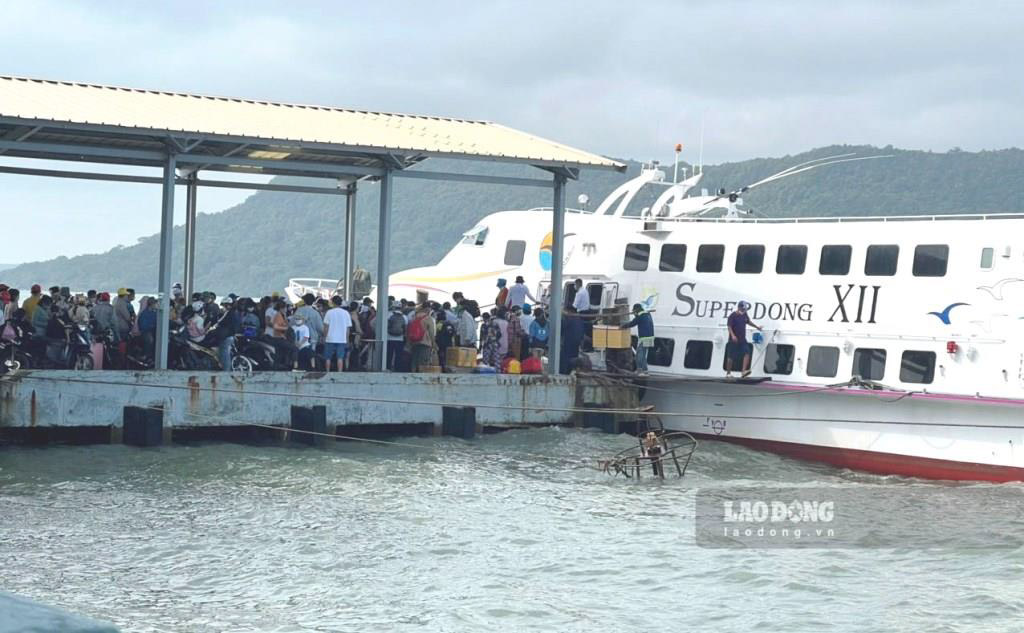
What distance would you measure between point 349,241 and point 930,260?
38.3 feet

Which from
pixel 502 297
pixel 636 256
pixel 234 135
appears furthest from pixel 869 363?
pixel 234 135

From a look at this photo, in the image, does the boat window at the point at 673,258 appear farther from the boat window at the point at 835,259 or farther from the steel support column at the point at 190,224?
the steel support column at the point at 190,224

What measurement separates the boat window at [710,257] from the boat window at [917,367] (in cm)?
405

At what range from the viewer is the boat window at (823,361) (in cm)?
2347

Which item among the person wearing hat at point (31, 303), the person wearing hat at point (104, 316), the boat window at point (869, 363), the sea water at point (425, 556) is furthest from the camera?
the boat window at point (869, 363)

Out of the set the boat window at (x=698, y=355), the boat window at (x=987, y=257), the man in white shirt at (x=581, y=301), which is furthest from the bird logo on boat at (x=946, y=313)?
the man in white shirt at (x=581, y=301)

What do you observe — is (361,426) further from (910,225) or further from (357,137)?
(910,225)

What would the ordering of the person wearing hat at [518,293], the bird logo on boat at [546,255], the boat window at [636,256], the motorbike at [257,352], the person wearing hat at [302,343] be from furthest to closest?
1. the bird logo on boat at [546,255]
2. the boat window at [636,256]
3. the person wearing hat at [518,293]
4. the person wearing hat at [302,343]
5. the motorbike at [257,352]

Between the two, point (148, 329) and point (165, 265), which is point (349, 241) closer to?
point (148, 329)

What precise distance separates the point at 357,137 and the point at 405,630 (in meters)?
12.4

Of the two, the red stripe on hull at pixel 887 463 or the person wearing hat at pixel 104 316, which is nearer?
the red stripe on hull at pixel 887 463

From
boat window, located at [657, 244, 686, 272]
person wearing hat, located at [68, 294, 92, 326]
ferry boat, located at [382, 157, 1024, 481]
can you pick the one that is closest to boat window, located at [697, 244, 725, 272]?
ferry boat, located at [382, 157, 1024, 481]

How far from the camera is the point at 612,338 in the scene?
2475cm

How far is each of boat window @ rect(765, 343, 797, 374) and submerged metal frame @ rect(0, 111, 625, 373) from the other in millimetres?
3798
